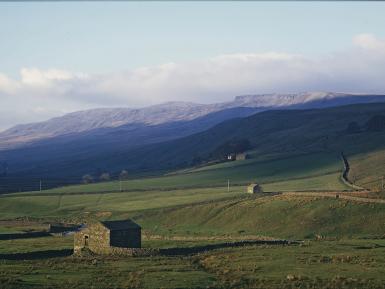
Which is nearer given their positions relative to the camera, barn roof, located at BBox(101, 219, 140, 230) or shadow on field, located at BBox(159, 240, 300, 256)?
shadow on field, located at BBox(159, 240, 300, 256)

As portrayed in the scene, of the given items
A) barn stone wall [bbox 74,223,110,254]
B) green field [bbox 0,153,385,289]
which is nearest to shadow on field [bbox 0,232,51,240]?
green field [bbox 0,153,385,289]

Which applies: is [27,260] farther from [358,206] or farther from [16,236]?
[358,206]

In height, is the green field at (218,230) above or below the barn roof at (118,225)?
below

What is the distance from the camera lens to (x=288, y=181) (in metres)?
157

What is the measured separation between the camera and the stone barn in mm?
76312

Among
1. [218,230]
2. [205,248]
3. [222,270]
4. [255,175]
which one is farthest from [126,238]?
[255,175]

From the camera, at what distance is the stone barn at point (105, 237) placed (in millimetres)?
76312

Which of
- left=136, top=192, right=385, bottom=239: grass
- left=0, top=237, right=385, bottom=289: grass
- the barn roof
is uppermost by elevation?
the barn roof

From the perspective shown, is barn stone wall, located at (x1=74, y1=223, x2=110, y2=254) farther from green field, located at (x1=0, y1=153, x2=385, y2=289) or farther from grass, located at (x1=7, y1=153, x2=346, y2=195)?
grass, located at (x1=7, y1=153, x2=346, y2=195)

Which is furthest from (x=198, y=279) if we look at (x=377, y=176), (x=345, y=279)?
(x=377, y=176)

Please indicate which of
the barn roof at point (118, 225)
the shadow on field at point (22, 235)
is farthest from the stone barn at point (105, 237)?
the shadow on field at point (22, 235)

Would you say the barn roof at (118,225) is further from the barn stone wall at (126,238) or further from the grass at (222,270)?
the grass at (222,270)

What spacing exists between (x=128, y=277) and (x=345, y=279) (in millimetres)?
14947

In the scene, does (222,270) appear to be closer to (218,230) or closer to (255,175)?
(218,230)
